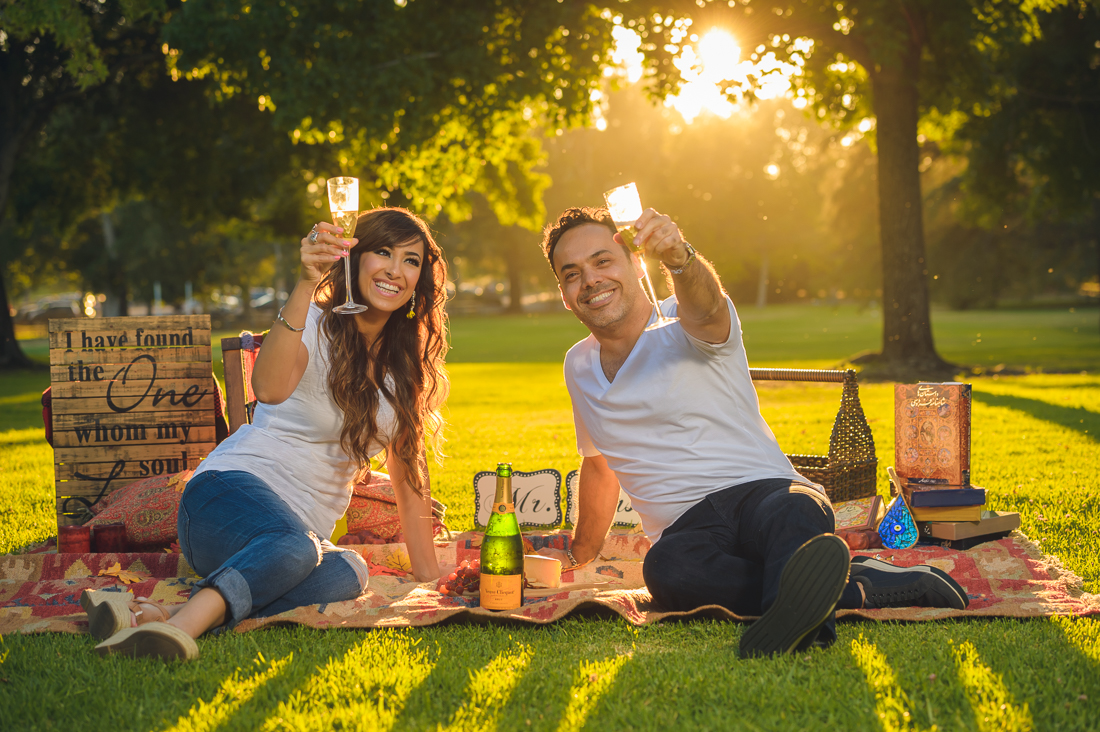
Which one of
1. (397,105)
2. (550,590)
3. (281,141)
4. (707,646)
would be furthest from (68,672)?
(281,141)

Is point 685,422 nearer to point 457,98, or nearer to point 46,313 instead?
point 457,98

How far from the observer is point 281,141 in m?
18.4

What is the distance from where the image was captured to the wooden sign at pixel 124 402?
Answer: 5141 millimetres

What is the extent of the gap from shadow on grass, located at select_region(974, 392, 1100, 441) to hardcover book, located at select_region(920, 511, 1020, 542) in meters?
4.64

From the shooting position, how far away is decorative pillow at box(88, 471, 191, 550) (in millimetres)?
4684

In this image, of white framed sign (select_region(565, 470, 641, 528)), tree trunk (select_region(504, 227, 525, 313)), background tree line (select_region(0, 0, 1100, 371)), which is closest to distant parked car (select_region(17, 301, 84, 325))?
tree trunk (select_region(504, 227, 525, 313))

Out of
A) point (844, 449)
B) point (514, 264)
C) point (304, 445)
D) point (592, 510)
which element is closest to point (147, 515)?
point (304, 445)

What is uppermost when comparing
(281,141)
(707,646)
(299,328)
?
(281,141)

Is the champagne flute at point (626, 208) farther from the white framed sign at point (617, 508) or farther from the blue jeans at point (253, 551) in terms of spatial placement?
the white framed sign at point (617, 508)

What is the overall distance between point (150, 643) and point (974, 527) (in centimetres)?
389

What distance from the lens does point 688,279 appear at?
3.26m

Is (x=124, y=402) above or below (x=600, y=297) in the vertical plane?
below

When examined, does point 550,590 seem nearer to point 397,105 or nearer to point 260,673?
point 260,673

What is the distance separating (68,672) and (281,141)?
16976 mm
